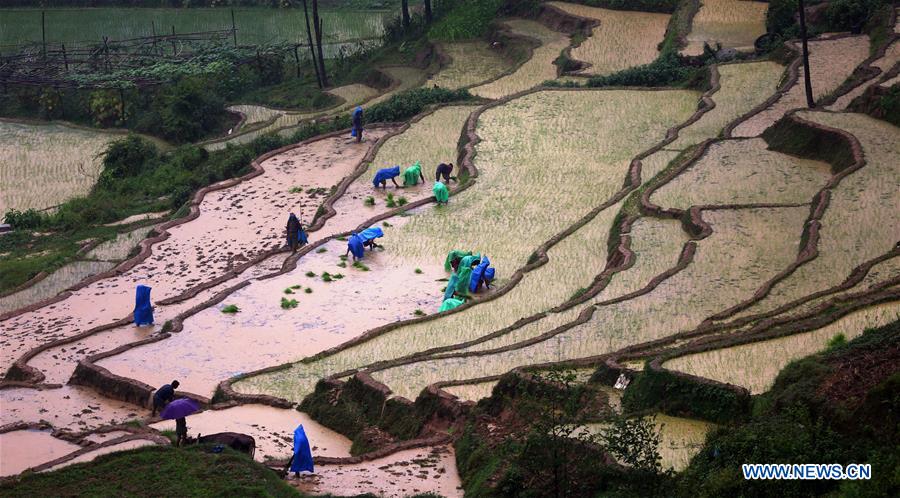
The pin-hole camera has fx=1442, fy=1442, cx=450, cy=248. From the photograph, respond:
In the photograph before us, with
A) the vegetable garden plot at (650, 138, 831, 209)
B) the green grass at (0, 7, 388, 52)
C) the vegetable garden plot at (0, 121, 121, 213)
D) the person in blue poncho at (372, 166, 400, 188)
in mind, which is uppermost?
the green grass at (0, 7, 388, 52)

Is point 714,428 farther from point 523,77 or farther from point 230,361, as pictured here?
A: point 523,77

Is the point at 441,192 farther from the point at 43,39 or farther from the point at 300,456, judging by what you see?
the point at 43,39

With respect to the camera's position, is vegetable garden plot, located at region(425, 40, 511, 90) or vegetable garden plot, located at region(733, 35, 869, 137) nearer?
vegetable garden plot, located at region(733, 35, 869, 137)

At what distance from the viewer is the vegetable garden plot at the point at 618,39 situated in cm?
3697

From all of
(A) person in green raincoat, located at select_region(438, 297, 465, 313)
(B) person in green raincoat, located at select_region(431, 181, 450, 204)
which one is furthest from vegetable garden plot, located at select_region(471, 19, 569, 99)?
(A) person in green raincoat, located at select_region(438, 297, 465, 313)

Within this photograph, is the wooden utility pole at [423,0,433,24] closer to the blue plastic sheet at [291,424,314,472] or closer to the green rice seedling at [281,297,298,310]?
the green rice seedling at [281,297,298,310]

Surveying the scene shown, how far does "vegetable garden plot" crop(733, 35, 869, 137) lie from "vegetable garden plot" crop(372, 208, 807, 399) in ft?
19.8

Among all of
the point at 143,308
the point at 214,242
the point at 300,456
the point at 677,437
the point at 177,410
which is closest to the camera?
the point at 677,437

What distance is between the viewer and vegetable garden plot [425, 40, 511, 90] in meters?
38.5

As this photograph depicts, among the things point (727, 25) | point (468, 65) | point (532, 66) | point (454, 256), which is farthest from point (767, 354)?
point (468, 65)

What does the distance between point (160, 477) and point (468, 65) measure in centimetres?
2745

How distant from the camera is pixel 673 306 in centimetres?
1931

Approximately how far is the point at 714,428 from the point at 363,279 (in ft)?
32.1

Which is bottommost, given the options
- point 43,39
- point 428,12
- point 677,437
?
point 677,437
